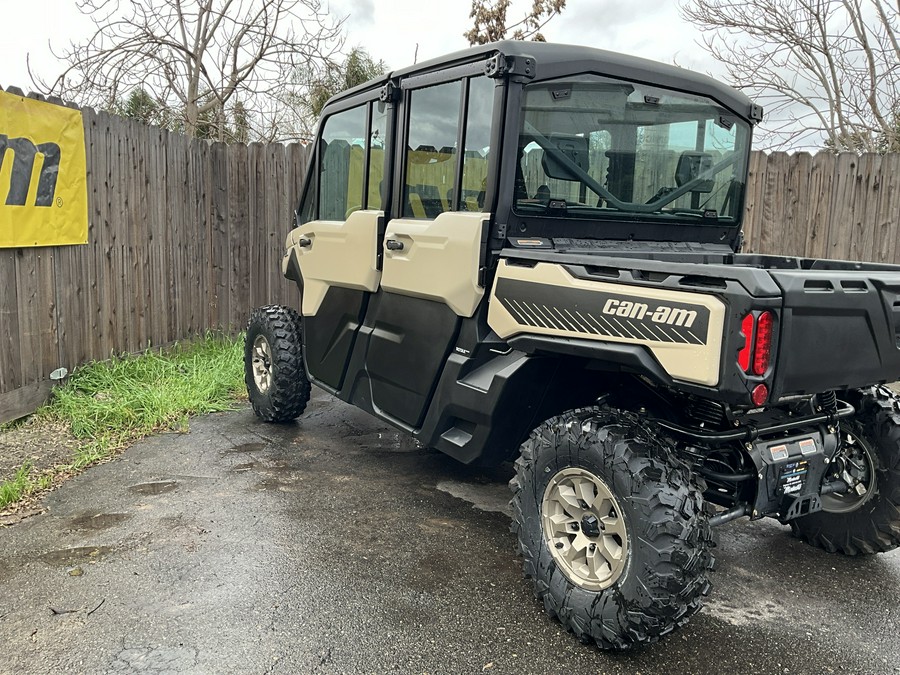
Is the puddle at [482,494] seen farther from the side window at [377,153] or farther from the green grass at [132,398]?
the green grass at [132,398]

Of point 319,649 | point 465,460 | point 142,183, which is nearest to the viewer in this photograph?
point 319,649

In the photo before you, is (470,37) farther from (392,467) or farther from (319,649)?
(319,649)

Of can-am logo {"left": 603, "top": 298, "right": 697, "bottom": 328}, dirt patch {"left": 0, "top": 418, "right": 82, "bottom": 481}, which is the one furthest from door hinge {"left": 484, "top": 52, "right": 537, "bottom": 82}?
dirt patch {"left": 0, "top": 418, "right": 82, "bottom": 481}

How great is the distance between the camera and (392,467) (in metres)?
4.77

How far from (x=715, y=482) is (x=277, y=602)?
6.06ft

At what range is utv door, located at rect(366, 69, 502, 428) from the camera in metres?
3.51

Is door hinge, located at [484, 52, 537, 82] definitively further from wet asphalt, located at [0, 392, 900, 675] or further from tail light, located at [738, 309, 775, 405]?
wet asphalt, located at [0, 392, 900, 675]

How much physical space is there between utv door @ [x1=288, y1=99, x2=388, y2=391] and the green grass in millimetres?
1312

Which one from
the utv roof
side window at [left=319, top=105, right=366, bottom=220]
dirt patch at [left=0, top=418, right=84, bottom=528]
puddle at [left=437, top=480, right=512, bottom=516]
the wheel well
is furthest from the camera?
side window at [left=319, top=105, right=366, bottom=220]

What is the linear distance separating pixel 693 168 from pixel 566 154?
32.4 inches

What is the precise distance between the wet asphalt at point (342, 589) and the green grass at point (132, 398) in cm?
37

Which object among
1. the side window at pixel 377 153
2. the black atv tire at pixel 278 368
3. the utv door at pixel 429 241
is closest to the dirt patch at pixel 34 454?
the black atv tire at pixel 278 368

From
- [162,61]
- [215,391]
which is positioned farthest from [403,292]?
[162,61]

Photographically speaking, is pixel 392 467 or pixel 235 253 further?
pixel 235 253
